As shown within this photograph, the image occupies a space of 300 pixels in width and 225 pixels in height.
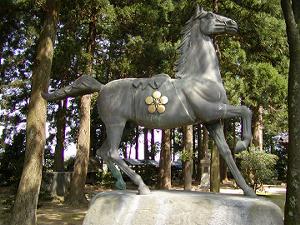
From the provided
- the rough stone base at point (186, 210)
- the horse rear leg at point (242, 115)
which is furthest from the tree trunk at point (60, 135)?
the horse rear leg at point (242, 115)

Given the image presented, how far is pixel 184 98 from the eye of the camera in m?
5.76

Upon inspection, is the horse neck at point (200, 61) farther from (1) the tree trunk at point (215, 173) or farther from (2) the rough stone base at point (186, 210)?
(1) the tree trunk at point (215, 173)

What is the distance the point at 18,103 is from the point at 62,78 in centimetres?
251

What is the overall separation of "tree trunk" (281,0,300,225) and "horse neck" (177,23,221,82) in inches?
40.6

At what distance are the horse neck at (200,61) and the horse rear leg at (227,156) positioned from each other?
0.69 m

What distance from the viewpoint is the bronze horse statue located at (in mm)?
5648

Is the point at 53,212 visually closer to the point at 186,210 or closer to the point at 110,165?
the point at 110,165

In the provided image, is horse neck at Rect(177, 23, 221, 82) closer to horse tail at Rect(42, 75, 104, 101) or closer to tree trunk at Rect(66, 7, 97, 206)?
horse tail at Rect(42, 75, 104, 101)

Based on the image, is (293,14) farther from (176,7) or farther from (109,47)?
(109,47)

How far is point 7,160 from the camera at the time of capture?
20375mm

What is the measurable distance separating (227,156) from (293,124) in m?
0.98

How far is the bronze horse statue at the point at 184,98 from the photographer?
5.65 m

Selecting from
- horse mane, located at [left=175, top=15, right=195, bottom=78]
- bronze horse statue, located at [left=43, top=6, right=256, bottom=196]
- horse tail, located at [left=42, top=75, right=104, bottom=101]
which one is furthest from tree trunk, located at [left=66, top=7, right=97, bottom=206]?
horse mane, located at [left=175, top=15, right=195, bottom=78]

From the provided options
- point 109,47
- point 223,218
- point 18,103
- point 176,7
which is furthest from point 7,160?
point 223,218
